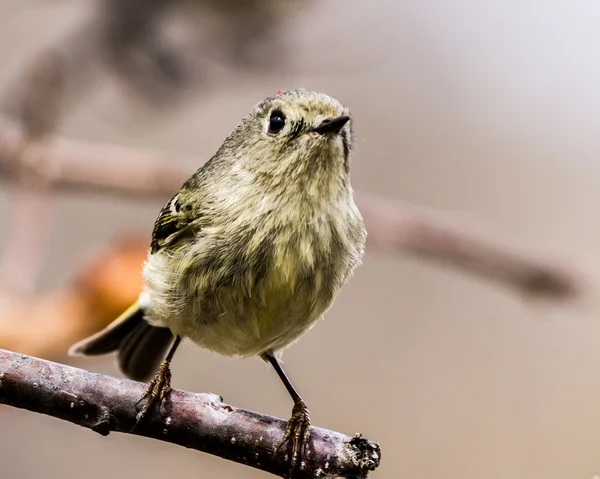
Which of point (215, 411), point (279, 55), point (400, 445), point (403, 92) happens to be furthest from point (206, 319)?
A: point (403, 92)

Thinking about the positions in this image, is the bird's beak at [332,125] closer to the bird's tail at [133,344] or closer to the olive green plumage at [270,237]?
the olive green plumage at [270,237]

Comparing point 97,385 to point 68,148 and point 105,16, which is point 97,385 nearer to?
point 68,148

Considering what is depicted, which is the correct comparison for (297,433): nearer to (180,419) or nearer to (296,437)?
(296,437)

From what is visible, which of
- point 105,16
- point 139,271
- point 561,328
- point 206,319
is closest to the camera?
point 206,319

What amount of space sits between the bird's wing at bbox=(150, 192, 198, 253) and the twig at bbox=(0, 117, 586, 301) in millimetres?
568

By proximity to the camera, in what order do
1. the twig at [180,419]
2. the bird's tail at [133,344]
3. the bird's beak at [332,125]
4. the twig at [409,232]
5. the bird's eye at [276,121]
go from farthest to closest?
the twig at [409,232]
the bird's tail at [133,344]
the bird's eye at [276,121]
the bird's beak at [332,125]
the twig at [180,419]

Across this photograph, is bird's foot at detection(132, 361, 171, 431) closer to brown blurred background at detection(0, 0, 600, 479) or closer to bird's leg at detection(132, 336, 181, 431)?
bird's leg at detection(132, 336, 181, 431)

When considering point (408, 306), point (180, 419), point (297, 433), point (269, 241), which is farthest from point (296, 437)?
point (408, 306)

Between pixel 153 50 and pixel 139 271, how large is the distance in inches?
39.3

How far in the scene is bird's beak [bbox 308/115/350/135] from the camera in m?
1.36

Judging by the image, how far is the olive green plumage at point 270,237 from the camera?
55.1 inches

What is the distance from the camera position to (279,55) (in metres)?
2.60

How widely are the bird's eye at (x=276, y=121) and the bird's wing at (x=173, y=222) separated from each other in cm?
23

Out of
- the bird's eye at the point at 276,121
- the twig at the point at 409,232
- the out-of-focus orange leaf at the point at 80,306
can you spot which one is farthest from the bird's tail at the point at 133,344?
the bird's eye at the point at 276,121
